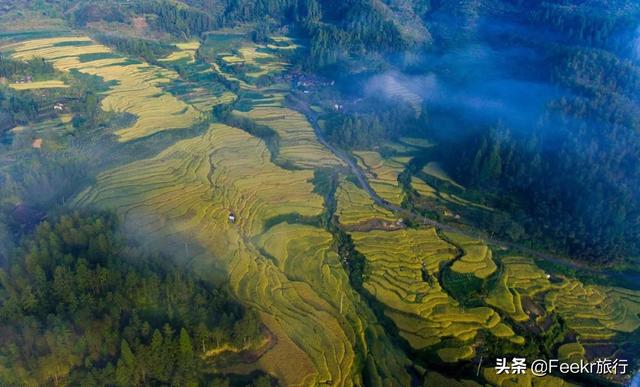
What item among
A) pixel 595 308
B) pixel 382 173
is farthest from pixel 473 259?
pixel 382 173

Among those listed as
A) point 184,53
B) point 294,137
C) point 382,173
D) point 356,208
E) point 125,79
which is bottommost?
point 356,208

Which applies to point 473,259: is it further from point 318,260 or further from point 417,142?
point 417,142

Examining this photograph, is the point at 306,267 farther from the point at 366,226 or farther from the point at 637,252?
the point at 637,252

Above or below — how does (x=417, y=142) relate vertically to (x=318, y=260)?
above

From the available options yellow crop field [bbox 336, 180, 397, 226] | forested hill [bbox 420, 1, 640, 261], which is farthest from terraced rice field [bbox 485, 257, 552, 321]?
yellow crop field [bbox 336, 180, 397, 226]

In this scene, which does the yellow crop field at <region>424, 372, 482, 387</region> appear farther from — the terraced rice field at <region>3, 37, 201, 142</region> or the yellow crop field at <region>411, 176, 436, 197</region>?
the terraced rice field at <region>3, 37, 201, 142</region>

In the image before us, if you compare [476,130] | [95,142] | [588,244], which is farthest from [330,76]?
[588,244]

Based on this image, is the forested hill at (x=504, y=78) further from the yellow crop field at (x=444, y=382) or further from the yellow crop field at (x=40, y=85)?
the yellow crop field at (x=40, y=85)
